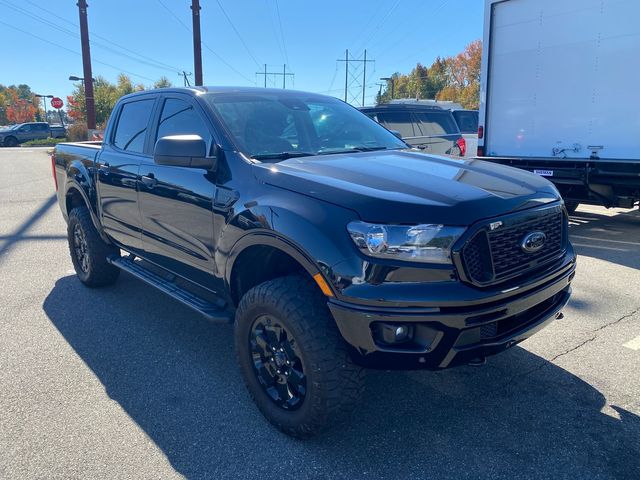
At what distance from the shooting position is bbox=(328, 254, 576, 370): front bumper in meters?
2.27

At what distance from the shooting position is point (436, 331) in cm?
229

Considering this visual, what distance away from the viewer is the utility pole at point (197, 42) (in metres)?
21.7

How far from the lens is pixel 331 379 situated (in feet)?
8.02

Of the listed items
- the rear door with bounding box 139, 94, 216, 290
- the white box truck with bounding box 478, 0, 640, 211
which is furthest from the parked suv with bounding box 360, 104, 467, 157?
the rear door with bounding box 139, 94, 216, 290

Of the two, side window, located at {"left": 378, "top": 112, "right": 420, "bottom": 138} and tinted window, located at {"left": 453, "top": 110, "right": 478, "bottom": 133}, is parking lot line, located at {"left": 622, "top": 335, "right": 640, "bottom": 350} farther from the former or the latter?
tinted window, located at {"left": 453, "top": 110, "right": 478, "bottom": 133}

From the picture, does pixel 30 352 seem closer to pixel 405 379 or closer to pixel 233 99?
pixel 233 99

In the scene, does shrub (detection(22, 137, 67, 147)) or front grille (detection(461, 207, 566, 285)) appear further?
shrub (detection(22, 137, 67, 147))

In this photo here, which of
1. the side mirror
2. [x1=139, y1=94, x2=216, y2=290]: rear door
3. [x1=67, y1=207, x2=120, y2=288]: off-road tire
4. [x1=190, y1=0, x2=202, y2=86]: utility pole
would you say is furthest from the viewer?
[x1=190, y1=0, x2=202, y2=86]: utility pole

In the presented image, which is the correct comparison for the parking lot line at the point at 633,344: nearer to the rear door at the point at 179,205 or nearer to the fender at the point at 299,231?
the fender at the point at 299,231

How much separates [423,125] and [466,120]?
488 cm

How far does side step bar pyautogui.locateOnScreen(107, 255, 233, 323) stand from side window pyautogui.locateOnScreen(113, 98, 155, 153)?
995 millimetres

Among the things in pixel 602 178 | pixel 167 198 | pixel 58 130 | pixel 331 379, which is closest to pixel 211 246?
pixel 167 198

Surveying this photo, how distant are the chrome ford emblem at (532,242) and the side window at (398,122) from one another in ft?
21.6

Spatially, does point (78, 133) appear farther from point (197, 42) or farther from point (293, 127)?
point (293, 127)
